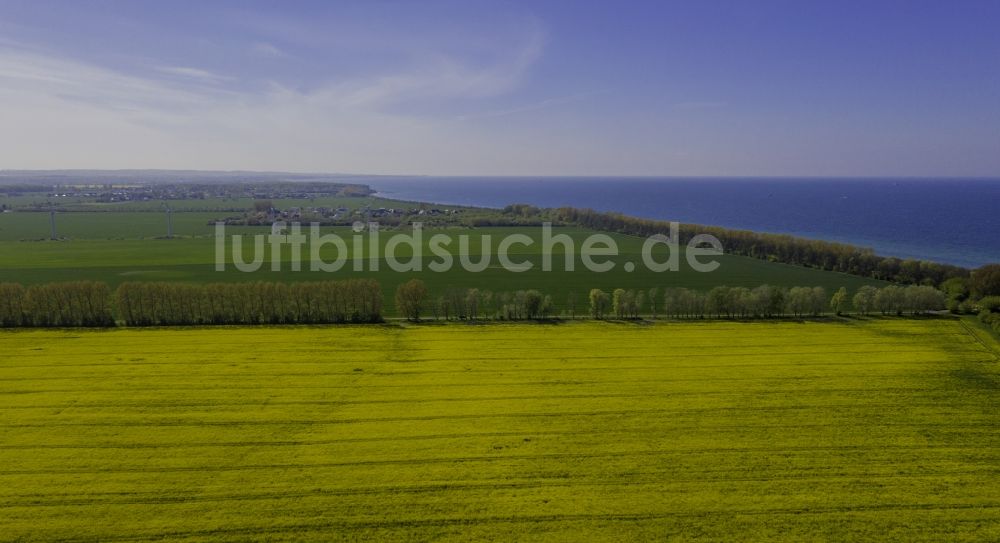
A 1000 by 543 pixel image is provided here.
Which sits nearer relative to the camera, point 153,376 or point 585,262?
point 153,376

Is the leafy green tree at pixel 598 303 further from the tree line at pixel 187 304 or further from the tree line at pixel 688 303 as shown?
the tree line at pixel 187 304

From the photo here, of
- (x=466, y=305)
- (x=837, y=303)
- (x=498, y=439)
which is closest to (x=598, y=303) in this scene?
(x=466, y=305)

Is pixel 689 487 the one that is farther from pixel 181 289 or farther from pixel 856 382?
pixel 181 289

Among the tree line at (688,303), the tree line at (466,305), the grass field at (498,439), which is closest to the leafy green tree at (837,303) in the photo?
the tree line at (688,303)

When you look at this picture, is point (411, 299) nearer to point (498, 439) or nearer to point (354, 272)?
point (354, 272)

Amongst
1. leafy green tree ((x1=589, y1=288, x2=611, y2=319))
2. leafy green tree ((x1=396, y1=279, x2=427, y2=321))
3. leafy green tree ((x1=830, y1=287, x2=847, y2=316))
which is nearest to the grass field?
leafy green tree ((x1=396, y1=279, x2=427, y2=321))

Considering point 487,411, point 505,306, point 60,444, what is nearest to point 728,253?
point 505,306
